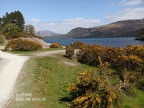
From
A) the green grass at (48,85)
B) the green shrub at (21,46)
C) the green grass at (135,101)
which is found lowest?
the green grass at (135,101)

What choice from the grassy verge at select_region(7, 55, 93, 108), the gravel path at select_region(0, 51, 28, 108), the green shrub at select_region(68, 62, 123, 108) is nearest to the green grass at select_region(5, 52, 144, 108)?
the grassy verge at select_region(7, 55, 93, 108)

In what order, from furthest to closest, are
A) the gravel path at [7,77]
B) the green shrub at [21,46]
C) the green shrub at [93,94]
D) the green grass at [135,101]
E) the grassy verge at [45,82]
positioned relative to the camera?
1. the green shrub at [21,46]
2. the green grass at [135,101]
3. the gravel path at [7,77]
4. the grassy verge at [45,82]
5. the green shrub at [93,94]

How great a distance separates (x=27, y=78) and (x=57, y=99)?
166 inches

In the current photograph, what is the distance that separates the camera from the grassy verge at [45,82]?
40.3ft

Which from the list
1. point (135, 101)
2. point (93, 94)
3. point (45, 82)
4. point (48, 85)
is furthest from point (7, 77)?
point (135, 101)

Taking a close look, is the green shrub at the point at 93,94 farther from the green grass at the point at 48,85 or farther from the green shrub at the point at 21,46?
the green shrub at the point at 21,46

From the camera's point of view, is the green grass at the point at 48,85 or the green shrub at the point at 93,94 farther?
the green grass at the point at 48,85

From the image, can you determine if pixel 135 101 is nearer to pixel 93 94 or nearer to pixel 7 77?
pixel 93 94

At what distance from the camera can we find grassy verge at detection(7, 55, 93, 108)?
12297 millimetres

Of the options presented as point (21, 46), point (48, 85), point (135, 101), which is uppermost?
point (21, 46)

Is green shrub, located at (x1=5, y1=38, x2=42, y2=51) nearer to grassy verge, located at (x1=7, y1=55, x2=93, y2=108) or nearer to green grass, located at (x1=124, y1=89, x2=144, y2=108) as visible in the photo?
grassy verge, located at (x1=7, y1=55, x2=93, y2=108)

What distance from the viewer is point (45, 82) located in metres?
16.3

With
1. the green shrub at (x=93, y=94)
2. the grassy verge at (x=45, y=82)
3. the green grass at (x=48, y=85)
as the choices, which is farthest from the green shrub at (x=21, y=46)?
the green shrub at (x=93, y=94)

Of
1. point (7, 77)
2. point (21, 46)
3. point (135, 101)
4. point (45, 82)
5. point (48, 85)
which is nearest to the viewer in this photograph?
point (135, 101)
